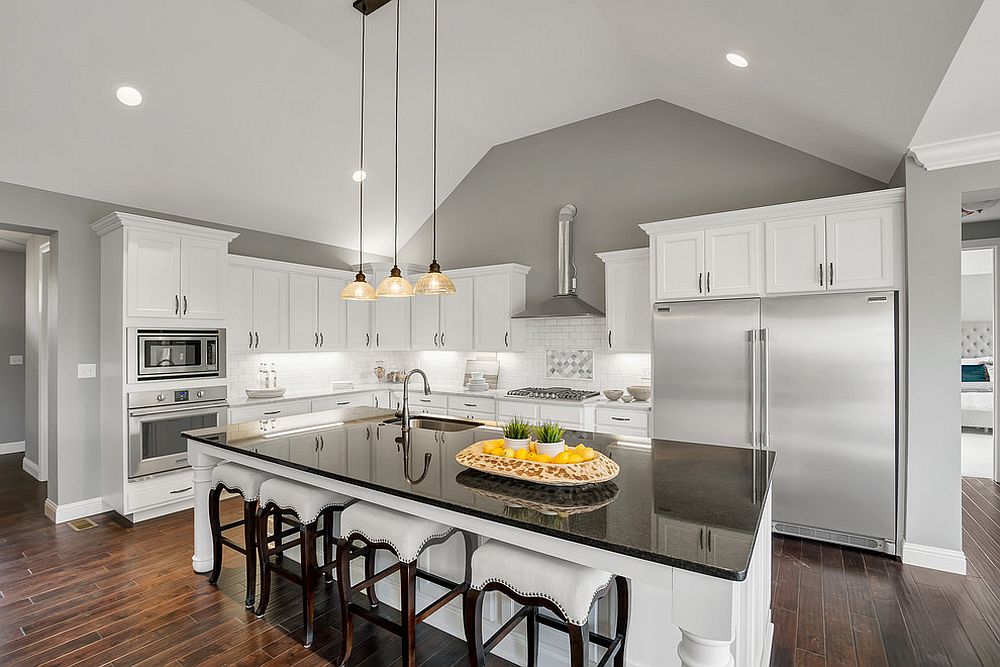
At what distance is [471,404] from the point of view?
17.8 ft

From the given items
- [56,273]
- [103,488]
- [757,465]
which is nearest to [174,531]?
[103,488]

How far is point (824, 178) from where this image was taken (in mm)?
4117

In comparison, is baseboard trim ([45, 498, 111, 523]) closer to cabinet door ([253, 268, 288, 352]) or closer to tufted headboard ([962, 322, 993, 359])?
cabinet door ([253, 268, 288, 352])

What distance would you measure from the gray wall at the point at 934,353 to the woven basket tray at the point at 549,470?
2619mm

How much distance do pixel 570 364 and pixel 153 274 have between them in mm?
3918

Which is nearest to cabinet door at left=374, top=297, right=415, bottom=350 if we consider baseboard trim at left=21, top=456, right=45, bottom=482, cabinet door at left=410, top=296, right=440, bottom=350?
cabinet door at left=410, top=296, right=440, bottom=350

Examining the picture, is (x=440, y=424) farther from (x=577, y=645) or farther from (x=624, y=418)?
(x=577, y=645)

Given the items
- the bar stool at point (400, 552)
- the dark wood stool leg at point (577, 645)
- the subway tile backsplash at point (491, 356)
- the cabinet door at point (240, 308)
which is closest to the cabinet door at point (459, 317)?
the subway tile backsplash at point (491, 356)

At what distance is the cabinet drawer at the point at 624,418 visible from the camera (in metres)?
4.40

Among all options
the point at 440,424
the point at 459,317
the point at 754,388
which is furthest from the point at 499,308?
the point at 754,388

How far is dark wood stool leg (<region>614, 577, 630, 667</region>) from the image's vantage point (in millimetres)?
1898

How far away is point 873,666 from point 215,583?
11.5 feet

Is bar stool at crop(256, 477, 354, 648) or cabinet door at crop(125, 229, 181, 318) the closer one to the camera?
bar stool at crop(256, 477, 354, 648)

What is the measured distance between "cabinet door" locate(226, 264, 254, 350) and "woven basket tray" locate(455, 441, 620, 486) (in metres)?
3.93
